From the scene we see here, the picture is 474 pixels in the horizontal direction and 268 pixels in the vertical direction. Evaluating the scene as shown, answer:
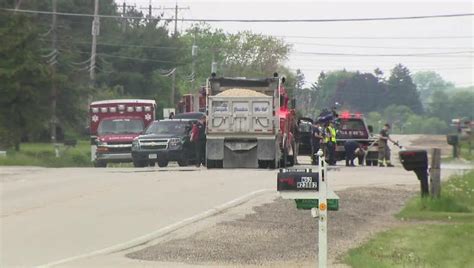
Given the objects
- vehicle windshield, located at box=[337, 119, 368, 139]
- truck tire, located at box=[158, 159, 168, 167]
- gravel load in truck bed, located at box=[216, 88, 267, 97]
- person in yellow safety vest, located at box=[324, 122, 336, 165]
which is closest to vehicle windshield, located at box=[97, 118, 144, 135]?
truck tire, located at box=[158, 159, 168, 167]

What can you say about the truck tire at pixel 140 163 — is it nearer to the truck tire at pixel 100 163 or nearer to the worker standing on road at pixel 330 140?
the truck tire at pixel 100 163

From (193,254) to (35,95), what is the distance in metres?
34.6

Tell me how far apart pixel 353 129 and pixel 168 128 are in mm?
8125

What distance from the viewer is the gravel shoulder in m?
12.1

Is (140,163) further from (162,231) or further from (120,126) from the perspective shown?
(162,231)

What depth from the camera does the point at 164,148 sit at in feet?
106

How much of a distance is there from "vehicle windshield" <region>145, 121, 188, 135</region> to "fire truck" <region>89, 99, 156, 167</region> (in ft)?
10.1

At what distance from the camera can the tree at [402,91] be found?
384 feet

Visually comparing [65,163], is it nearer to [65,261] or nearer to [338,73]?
[65,261]

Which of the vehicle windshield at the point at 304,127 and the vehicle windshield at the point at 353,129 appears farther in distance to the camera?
the vehicle windshield at the point at 353,129

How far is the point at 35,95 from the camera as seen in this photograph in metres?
45.5

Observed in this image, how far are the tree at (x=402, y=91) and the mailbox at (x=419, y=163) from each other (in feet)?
320

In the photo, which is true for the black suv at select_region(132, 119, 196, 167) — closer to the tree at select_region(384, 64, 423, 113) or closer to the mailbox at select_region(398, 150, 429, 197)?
the mailbox at select_region(398, 150, 429, 197)

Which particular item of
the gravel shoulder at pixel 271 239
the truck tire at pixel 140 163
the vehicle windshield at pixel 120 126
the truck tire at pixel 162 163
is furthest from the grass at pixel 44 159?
the gravel shoulder at pixel 271 239
